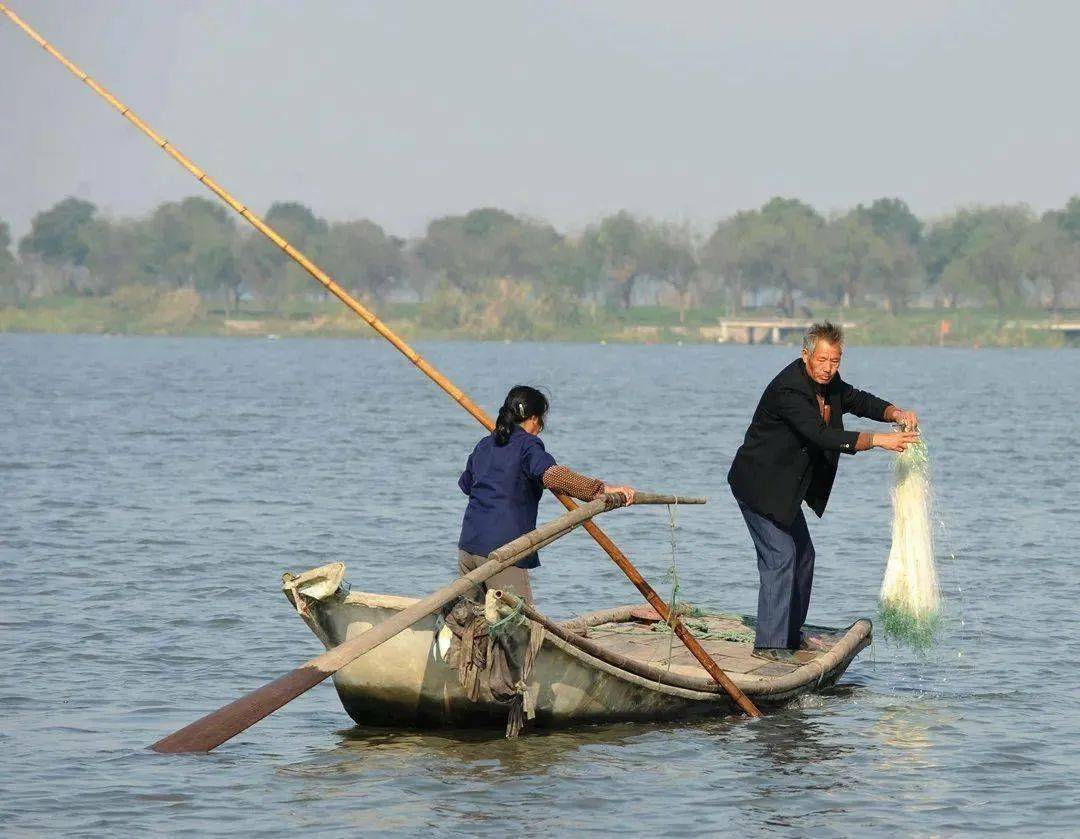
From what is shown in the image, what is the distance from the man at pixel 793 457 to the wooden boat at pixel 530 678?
21.8 inches

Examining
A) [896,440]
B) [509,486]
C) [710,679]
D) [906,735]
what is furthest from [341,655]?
[906,735]

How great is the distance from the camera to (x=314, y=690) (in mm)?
12797

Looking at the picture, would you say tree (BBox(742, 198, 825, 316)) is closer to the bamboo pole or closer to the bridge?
the bridge

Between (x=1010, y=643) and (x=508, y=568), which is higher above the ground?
(x=508, y=568)

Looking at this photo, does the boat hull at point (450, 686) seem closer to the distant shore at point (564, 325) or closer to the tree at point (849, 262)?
the distant shore at point (564, 325)

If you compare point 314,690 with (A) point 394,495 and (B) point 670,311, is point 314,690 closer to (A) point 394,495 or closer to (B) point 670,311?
(A) point 394,495

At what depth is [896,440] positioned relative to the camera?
444 inches

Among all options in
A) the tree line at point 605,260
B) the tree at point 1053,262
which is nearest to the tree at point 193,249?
the tree line at point 605,260

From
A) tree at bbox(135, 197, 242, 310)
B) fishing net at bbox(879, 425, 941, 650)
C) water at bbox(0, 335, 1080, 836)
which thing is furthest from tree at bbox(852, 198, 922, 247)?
fishing net at bbox(879, 425, 941, 650)

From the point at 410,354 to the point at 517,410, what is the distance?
113 cm

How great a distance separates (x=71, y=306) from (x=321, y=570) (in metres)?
174

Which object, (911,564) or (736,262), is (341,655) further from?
(736,262)

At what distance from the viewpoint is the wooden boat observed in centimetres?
1070

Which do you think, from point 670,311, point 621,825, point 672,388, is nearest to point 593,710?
point 621,825
